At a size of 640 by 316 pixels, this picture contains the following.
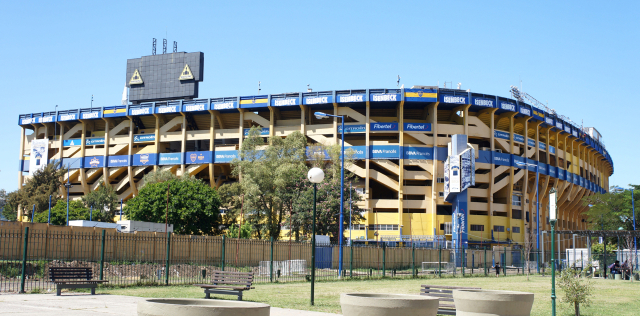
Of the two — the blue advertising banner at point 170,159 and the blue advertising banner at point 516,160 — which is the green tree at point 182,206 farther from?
the blue advertising banner at point 516,160

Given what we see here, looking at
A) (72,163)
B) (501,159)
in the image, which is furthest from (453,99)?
(72,163)

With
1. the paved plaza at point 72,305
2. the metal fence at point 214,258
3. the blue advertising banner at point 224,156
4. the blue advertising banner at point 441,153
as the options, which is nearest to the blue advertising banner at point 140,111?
the blue advertising banner at point 224,156

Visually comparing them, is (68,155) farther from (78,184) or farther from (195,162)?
(195,162)

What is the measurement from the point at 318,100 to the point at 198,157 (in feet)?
59.2

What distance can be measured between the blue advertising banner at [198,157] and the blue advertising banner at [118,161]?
30.4 feet

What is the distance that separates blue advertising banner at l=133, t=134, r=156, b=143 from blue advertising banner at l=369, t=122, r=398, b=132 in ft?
99.1

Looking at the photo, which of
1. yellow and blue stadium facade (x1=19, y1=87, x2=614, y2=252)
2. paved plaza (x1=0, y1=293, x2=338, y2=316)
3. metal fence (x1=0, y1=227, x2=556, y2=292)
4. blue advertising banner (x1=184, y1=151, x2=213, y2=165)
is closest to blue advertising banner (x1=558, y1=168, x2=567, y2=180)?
yellow and blue stadium facade (x1=19, y1=87, x2=614, y2=252)

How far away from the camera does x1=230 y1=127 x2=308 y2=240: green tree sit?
2292 inches

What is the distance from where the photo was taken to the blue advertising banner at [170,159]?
77.6 metres

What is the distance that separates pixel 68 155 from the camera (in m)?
84.8

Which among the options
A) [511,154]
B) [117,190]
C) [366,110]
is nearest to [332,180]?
[366,110]

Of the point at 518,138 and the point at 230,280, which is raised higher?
the point at 518,138

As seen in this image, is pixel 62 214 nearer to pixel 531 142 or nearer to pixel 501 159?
pixel 501 159

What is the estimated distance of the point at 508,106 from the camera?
71.6 meters
